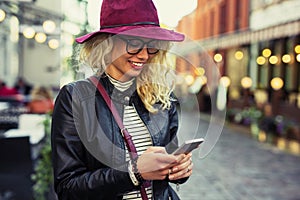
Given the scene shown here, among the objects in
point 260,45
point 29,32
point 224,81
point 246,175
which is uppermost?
point 260,45

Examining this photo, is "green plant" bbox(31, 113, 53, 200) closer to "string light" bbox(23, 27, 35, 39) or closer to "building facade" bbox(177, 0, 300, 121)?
"string light" bbox(23, 27, 35, 39)

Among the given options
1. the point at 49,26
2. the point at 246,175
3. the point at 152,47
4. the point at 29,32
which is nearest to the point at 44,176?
the point at 152,47

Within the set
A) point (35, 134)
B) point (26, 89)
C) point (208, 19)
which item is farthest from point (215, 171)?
point (208, 19)

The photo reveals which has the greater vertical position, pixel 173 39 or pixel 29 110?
pixel 173 39

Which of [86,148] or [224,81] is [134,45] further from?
[224,81]

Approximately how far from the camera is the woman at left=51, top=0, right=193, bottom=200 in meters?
1.18

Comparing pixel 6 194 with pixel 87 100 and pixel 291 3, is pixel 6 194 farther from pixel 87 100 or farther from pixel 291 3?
pixel 291 3

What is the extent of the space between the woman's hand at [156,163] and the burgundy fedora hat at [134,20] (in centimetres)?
34

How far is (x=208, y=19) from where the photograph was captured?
24.3 m

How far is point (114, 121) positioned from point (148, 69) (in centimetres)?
22

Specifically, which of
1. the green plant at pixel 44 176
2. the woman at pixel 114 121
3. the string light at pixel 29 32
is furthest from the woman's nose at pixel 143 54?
the string light at pixel 29 32

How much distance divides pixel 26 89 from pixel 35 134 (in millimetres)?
9806

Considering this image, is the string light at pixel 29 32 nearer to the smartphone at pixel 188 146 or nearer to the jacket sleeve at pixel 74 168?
the jacket sleeve at pixel 74 168

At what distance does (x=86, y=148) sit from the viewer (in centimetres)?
121
